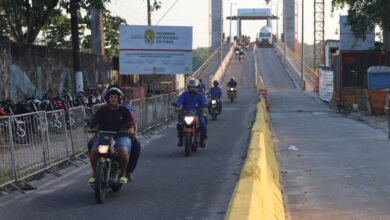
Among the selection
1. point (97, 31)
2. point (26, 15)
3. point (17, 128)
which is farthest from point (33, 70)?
point (97, 31)

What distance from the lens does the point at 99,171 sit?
26.3ft

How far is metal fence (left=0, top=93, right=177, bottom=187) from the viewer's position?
31.7 feet

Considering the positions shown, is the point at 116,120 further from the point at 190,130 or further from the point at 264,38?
the point at 264,38

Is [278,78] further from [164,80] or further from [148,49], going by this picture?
[148,49]

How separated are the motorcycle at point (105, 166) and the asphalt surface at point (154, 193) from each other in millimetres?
196

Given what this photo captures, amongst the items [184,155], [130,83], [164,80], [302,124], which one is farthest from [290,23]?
[184,155]

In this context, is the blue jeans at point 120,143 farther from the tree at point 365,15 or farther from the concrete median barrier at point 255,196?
the tree at point 365,15

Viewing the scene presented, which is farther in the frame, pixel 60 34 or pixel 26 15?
pixel 60 34

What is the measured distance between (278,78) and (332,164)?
194 feet

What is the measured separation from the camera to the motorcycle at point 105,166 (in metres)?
8.05

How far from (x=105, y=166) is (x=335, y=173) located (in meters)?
4.38

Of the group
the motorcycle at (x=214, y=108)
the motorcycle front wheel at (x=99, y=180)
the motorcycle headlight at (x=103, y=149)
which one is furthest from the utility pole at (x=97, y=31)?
the motorcycle front wheel at (x=99, y=180)

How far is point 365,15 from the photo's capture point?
99.9 ft

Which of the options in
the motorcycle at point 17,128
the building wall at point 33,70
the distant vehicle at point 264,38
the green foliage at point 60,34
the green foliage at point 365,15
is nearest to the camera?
the motorcycle at point 17,128
